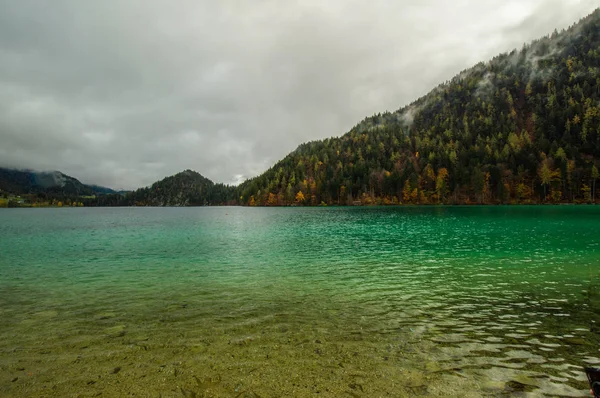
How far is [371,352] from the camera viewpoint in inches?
429

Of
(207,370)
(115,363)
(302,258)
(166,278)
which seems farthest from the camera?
(302,258)

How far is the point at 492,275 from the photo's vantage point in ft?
78.9

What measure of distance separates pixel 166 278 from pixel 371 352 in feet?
68.0

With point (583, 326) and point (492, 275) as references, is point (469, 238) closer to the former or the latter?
point (492, 275)

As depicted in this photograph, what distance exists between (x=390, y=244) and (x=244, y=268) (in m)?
23.4

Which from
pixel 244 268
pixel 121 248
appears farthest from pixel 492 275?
pixel 121 248

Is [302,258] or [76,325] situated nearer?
[76,325]

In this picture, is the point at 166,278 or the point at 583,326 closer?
the point at 583,326

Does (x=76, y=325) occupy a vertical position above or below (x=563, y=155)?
below

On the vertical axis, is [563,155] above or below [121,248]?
above

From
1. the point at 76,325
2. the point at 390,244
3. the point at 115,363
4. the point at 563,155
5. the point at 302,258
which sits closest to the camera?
the point at 115,363

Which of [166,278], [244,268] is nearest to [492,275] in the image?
[244,268]

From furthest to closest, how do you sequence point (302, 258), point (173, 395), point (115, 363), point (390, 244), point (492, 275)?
point (390, 244)
point (302, 258)
point (492, 275)
point (115, 363)
point (173, 395)

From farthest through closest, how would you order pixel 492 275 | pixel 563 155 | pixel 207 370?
1. pixel 563 155
2. pixel 492 275
3. pixel 207 370
